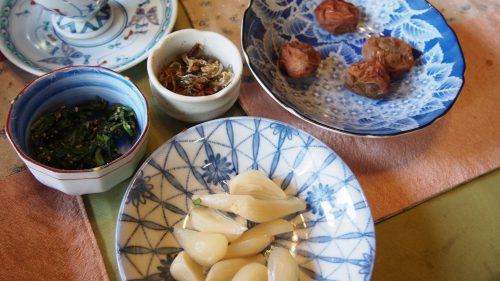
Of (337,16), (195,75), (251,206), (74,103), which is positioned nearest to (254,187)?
(251,206)

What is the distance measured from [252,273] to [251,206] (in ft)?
0.38

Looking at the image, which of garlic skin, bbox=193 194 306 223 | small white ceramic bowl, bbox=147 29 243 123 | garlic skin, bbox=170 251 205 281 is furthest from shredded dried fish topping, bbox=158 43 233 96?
garlic skin, bbox=170 251 205 281

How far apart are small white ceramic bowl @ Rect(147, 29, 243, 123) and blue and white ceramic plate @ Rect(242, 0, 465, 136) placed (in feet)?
0.15

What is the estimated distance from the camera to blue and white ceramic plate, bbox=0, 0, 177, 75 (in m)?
1.00

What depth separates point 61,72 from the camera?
2.76ft

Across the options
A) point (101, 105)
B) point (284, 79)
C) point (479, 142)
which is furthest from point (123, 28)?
point (479, 142)

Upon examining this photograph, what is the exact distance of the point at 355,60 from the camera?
3.67 feet

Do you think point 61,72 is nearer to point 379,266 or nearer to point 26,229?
point 26,229

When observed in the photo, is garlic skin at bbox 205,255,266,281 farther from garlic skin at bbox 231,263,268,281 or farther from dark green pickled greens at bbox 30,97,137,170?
dark green pickled greens at bbox 30,97,137,170

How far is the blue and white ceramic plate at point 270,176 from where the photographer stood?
732 mm

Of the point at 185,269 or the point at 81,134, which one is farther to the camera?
the point at 81,134

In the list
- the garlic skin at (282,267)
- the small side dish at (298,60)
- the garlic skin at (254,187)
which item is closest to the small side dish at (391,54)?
the small side dish at (298,60)

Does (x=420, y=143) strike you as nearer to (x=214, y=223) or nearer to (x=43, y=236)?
(x=214, y=223)

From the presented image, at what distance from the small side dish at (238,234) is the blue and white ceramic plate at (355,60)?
0.58ft
